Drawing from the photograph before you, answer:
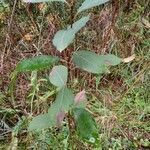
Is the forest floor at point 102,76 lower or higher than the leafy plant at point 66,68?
lower

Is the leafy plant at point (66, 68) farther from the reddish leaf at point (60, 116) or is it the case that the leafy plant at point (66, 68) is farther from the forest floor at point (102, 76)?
the forest floor at point (102, 76)

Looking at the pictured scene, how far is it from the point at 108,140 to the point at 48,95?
44 centimetres

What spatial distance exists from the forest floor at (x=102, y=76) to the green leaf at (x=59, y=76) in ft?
2.34

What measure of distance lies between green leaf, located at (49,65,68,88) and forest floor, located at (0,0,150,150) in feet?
2.34

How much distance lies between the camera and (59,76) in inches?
57.2

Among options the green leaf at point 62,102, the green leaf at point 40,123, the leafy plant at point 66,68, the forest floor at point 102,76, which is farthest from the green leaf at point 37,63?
Result: the forest floor at point 102,76

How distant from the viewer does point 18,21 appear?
3.10 meters

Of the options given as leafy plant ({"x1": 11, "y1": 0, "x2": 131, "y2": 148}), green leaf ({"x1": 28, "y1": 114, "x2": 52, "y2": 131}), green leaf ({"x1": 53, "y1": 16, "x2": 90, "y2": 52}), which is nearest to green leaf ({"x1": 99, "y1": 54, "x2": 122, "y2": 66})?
leafy plant ({"x1": 11, "y1": 0, "x2": 131, "y2": 148})

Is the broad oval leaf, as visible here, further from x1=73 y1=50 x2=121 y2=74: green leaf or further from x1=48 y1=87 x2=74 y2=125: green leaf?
x1=48 y1=87 x2=74 y2=125: green leaf

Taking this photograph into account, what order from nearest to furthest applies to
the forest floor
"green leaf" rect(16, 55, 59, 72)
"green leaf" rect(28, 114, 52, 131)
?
1. "green leaf" rect(16, 55, 59, 72)
2. "green leaf" rect(28, 114, 52, 131)
3. the forest floor

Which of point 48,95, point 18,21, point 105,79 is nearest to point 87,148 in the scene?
point 48,95

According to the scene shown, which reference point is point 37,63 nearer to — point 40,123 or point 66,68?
point 66,68

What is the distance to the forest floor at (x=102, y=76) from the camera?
2340 mm

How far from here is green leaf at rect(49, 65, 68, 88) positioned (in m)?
1.43
